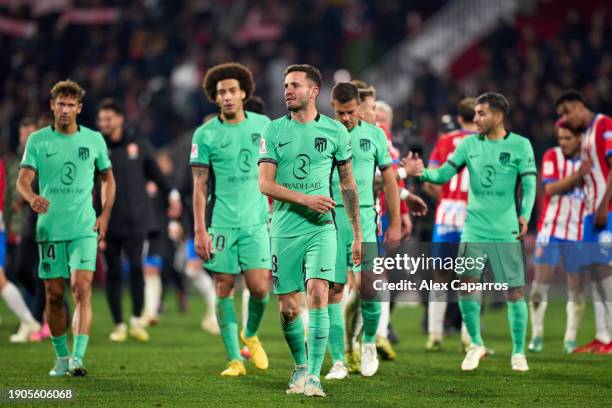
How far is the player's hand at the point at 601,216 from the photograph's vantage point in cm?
1049

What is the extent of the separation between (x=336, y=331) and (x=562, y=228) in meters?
3.41

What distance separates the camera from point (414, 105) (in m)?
23.2

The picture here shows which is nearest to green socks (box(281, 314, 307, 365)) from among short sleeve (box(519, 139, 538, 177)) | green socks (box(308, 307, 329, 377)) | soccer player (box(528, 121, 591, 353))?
green socks (box(308, 307, 329, 377))

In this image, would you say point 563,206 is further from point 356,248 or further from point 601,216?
point 356,248

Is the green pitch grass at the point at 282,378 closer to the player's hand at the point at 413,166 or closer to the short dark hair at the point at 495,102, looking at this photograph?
the player's hand at the point at 413,166

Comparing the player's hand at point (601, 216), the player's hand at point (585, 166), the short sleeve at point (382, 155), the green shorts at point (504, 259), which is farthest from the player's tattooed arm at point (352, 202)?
the player's hand at point (585, 166)

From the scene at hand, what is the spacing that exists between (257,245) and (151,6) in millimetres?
20704

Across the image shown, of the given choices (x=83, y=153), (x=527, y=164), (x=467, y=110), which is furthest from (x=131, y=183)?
(x=527, y=164)

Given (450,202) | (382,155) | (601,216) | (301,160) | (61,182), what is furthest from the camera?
(450,202)

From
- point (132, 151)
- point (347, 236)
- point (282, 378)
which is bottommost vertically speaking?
point (282, 378)

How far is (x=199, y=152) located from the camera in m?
9.37

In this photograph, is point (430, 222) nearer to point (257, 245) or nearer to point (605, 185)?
point (605, 185)

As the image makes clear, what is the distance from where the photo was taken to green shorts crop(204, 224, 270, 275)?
9.38 meters

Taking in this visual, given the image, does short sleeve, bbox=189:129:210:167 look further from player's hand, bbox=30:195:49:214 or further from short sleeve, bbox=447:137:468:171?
short sleeve, bbox=447:137:468:171
